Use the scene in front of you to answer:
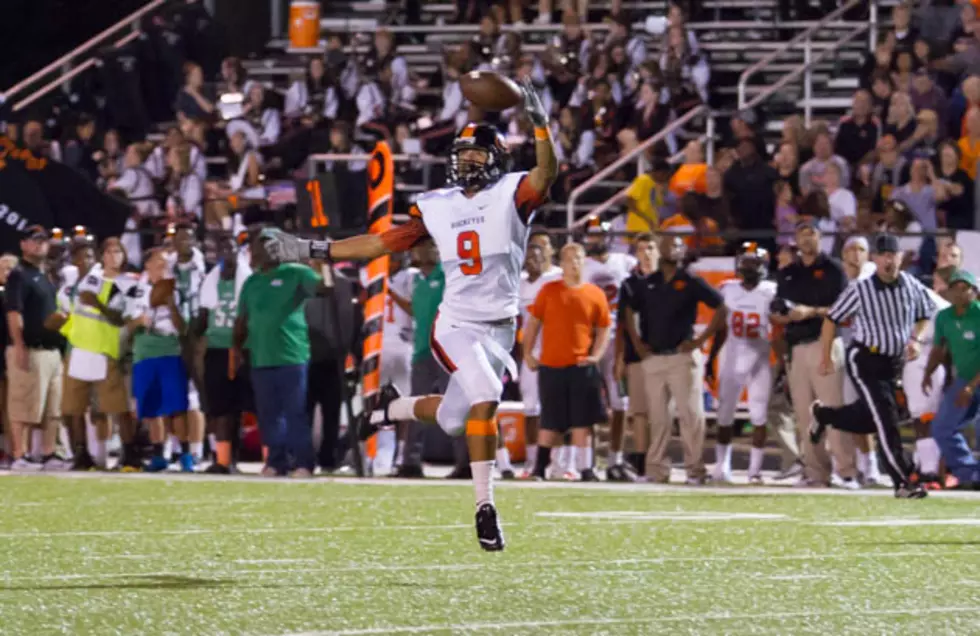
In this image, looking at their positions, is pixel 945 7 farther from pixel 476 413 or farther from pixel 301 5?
pixel 476 413

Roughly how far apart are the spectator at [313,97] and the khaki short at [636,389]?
7.84m

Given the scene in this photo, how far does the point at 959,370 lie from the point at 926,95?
14.4ft

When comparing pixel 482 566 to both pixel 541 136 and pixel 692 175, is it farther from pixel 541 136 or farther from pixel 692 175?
pixel 692 175

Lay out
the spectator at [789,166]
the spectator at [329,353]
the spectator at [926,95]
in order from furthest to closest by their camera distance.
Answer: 1. the spectator at [926,95]
2. the spectator at [789,166]
3. the spectator at [329,353]

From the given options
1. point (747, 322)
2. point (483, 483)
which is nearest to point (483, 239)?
point (483, 483)

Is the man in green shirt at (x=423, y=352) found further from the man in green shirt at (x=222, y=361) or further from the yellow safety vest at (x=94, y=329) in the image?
the yellow safety vest at (x=94, y=329)

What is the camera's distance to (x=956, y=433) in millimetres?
13484

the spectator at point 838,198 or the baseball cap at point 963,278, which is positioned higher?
the spectator at point 838,198

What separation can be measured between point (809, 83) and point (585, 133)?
2.17 metres

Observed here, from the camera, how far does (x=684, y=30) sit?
798 inches

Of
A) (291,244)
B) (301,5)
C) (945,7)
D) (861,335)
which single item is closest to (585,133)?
(945,7)

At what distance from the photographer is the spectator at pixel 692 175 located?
17.2m

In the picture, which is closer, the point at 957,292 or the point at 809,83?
the point at 957,292

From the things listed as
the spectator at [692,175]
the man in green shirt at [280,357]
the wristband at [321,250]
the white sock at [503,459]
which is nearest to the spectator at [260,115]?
the spectator at [692,175]
